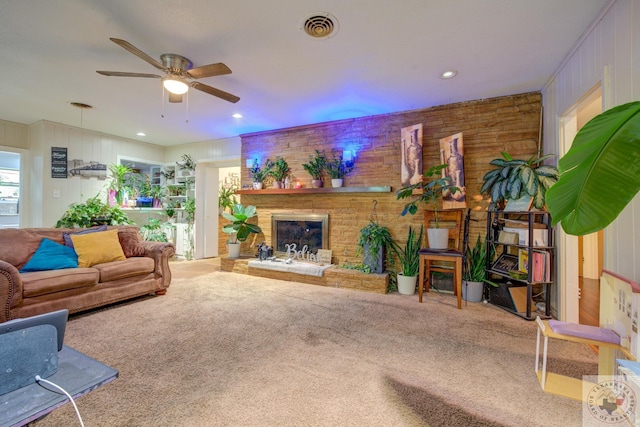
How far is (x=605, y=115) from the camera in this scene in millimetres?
794

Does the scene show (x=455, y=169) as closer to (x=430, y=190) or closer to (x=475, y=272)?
(x=430, y=190)

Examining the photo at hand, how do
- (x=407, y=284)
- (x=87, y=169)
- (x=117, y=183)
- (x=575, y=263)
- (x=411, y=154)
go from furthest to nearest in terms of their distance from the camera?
(x=117, y=183)
(x=87, y=169)
(x=411, y=154)
(x=407, y=284)
(x=575, y=263)

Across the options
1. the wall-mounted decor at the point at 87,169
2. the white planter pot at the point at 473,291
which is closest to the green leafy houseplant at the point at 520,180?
the white planter pot at the point at 473,291

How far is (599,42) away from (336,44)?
1.94 meters

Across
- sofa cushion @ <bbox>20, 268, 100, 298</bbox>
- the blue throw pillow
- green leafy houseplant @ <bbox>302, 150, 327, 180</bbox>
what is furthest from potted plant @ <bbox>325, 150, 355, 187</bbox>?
the blue throw pillow

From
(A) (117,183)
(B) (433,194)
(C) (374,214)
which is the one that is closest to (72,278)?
(A) (117,183)

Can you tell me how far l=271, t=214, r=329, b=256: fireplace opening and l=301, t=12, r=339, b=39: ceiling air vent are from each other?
2.69m

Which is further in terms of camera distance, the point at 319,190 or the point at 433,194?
the point at 319,190

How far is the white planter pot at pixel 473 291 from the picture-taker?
330cm

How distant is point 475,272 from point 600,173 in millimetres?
2944

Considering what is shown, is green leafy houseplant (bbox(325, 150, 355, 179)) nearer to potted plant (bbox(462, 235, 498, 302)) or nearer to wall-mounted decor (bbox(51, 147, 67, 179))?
potted plant (bbox(462, 235, 498, 302))

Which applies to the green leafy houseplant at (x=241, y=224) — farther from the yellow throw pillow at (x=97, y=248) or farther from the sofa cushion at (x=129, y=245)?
the yellow throw pillow at (x=97, y=248)

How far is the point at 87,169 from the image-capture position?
198 inches

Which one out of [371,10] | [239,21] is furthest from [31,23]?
[371,10]
